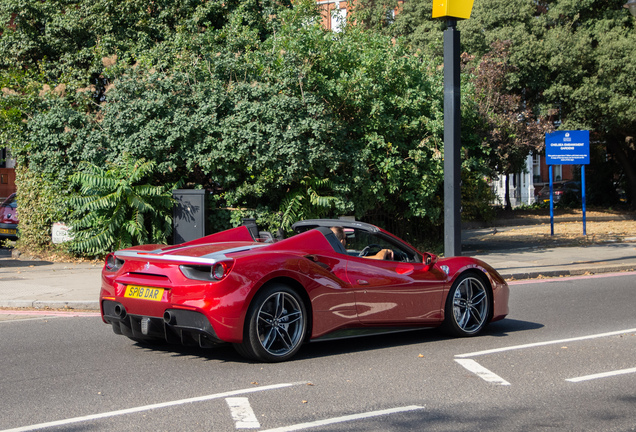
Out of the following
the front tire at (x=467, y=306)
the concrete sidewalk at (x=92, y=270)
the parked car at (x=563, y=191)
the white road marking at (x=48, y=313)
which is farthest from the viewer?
the parked car at (x=563, y=191)

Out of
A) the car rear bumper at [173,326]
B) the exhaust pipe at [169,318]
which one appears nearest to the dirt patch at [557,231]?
the car rear bumper at [173,326]

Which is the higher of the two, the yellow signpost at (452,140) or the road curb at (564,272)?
the yellow signpost at (452,140)

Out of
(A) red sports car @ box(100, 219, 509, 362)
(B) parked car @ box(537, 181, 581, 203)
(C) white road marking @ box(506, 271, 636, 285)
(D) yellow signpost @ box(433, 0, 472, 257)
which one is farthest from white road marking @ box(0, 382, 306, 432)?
(B) parked car @ box(537, 181, 581, 203)

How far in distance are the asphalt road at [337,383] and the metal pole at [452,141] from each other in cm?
355

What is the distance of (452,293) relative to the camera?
765cm

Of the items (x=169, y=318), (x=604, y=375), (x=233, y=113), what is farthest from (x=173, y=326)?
(x=233, y=113)

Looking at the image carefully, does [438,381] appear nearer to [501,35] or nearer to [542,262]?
[542,262]

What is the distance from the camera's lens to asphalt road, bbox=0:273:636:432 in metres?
4.77

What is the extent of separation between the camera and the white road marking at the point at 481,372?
19.3ft

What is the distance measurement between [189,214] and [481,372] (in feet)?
A: 32.0

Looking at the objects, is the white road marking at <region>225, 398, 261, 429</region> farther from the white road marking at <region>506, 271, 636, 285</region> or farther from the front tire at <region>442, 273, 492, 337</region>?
the white road marking at <region>506, 271, 636, 285</region>

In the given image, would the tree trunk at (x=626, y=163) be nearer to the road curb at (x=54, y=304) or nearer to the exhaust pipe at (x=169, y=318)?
the road curb at (x=54, y=304)

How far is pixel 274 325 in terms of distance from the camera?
20.9 feet

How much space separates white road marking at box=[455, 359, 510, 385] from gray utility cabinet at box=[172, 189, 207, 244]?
9058 millimetres
